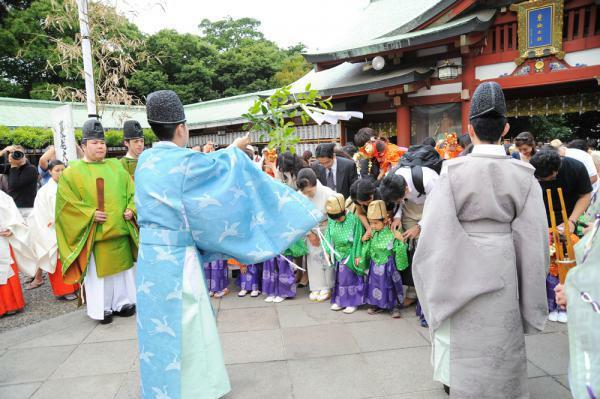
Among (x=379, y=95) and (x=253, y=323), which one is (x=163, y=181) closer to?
(x=253, y=323)

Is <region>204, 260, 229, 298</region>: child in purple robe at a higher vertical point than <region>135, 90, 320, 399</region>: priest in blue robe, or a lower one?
lower

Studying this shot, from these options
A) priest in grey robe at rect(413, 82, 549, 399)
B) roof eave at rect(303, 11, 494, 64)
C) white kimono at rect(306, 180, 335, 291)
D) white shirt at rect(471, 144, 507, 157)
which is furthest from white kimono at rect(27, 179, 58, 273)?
roof eave at rect(303, 11, 494, 64)

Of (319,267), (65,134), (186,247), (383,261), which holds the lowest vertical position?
(319,267)

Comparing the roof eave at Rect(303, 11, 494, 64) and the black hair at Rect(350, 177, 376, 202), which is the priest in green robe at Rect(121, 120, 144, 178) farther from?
the roof eave at Rect(303, 11, 494, 64)

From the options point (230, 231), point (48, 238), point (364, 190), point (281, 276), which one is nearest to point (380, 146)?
point (364, 190)

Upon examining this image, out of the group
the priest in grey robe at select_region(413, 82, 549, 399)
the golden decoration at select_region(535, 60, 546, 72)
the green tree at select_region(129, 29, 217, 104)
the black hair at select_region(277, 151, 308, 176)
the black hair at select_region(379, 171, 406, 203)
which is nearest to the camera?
the priest in grey robe at select_region(413, 82, 549, 399)

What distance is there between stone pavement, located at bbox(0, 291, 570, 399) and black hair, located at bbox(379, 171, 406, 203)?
135 centimetres

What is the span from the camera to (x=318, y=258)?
5016mm

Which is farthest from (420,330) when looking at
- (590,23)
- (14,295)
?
(590,23)

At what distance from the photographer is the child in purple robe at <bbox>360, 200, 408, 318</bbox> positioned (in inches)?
169

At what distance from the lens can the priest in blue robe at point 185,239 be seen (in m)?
2.63

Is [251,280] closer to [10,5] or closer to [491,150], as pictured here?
[491,150]

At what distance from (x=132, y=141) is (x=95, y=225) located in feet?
4.06

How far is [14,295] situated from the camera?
527 centimetres
